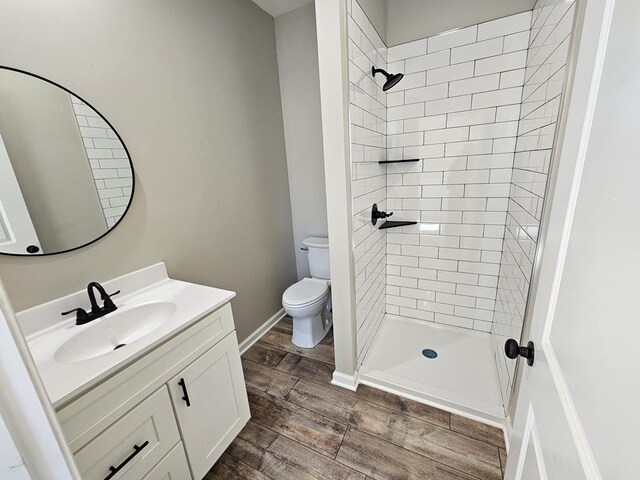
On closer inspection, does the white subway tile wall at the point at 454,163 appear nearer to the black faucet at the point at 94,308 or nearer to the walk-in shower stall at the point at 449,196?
the walk-in shower stall at the point at 449,196

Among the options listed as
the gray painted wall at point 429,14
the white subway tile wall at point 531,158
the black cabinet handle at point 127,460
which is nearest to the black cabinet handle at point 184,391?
the black cabinet handle at point 127,460

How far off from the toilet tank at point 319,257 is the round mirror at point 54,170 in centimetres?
140

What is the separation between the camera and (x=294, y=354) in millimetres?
2080

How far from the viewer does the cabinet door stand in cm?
109

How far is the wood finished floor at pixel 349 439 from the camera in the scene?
126cm

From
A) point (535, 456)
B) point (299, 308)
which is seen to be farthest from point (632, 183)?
point (299, 308)

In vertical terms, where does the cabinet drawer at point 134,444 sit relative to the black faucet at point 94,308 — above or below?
below

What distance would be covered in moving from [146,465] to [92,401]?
37 cm

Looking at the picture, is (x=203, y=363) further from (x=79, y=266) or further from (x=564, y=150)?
(x=564, y=150)

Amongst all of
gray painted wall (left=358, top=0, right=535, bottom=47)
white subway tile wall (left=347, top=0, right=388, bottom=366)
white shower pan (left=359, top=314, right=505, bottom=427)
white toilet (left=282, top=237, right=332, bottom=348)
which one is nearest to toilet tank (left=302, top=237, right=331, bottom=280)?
white toilet (left=282, top=237, right=332, bottom=348)

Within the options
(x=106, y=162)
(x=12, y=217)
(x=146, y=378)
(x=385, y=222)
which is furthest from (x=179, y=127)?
(x=385, y=222)

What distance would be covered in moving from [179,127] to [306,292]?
1.43 metres

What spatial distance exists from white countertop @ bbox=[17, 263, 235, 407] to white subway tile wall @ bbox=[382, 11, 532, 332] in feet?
5.20

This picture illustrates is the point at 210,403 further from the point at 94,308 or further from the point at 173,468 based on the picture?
the point at 94,308
